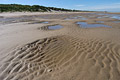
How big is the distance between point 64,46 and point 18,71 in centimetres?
241

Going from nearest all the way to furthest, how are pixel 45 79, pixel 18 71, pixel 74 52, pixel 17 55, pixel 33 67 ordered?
pixel 45 79, pixel 18 71, pixel 33 67, pixel 17 55, pixel 74 52

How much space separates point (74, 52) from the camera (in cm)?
386

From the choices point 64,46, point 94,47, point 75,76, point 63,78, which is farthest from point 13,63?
point 94,47

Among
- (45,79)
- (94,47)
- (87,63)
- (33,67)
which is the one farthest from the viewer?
(94,47)

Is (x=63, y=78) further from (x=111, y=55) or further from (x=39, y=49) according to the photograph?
(x=111, y=55)

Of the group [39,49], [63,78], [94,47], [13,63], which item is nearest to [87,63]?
[63,78]

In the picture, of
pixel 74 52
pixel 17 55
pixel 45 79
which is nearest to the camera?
pixel 45 79

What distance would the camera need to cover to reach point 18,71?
265cm

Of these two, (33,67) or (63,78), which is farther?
(33,67)

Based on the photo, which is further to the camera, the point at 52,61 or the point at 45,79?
the point at 52,61

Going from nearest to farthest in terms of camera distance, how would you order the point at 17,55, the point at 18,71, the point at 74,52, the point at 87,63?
the point at 18,71
the point at 87,63
the point at 17,55
the point at 74,52

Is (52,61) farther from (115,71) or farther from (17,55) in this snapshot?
(115,71)

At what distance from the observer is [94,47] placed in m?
4.31

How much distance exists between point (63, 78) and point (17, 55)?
6.88 ft
